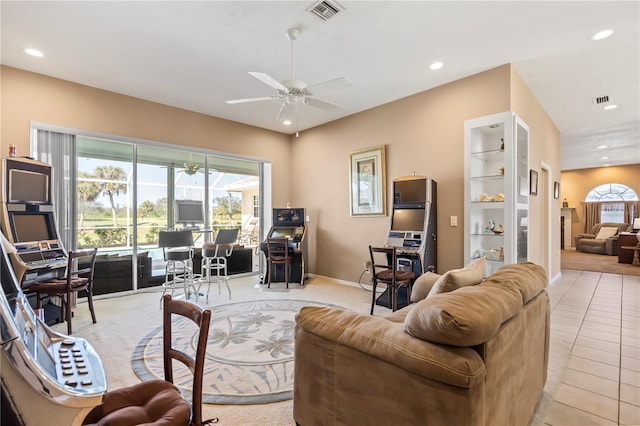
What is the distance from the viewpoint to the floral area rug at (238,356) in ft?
7.16

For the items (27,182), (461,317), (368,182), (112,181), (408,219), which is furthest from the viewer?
(368,182)

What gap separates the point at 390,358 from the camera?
4.30 ft

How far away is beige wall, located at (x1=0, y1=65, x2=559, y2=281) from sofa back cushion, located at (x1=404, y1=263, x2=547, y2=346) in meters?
2.72

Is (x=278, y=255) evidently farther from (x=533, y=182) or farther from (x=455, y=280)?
(x=533, y=182)

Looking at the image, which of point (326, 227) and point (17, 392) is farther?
point (326, 227)

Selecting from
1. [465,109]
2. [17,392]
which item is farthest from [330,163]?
[17,392]

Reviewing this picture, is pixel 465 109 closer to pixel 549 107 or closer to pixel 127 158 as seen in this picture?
pixel 549 107

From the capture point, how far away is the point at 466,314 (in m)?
1.21

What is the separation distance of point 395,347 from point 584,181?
13.2 m

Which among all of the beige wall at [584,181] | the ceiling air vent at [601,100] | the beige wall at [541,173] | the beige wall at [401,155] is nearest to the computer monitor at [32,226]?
the beige wall at [401,155]

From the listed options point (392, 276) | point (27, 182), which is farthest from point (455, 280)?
point (27, 182)

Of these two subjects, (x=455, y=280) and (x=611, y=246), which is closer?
(x=455, y=280)

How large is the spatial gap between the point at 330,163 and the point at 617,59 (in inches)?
160

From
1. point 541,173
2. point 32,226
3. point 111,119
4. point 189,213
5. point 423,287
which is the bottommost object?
point 423,287
